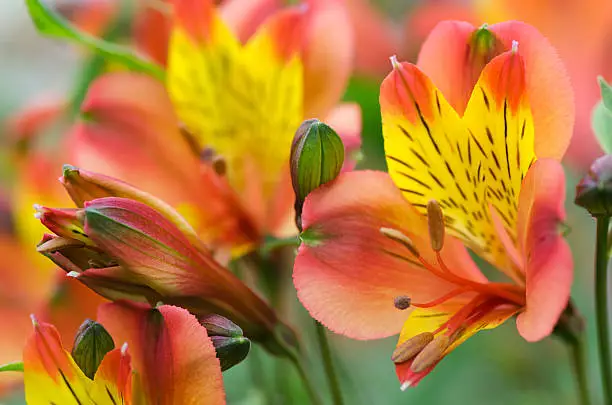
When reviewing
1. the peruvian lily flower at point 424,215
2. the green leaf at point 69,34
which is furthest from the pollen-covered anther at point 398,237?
the green leaf at point 69,34

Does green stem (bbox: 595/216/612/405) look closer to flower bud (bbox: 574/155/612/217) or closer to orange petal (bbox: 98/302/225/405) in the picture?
flower bud (bbox: 574/155/612/217)

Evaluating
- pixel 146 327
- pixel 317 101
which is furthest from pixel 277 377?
pixel 146 327

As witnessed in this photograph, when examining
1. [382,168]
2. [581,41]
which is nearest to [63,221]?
[382,168]

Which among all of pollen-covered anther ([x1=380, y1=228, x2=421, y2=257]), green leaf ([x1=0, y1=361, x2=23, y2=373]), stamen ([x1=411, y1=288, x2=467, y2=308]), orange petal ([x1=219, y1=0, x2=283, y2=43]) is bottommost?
stamen ([x1=411, y1=288, x2=467, y2=308])

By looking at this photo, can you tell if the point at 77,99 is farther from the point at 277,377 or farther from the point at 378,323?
the point at 378,323

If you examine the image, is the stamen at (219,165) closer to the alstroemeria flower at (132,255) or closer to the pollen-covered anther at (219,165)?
the pollen-covered anther at (219,165)

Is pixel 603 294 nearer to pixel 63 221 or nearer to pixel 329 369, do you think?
pixel 329 369

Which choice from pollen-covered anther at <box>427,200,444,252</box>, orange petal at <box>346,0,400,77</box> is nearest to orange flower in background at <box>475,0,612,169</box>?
orange petal at <box>346,0,400,77</box>

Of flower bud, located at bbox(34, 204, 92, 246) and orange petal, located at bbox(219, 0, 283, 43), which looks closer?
flower bud, located at bbox(34, 204, 92, 246)
